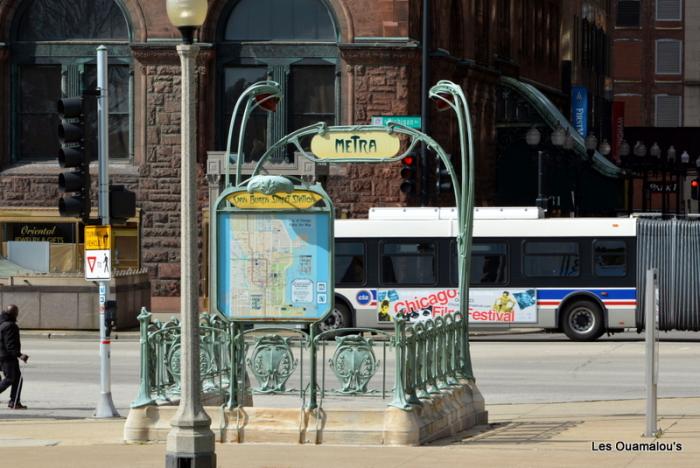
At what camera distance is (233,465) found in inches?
594

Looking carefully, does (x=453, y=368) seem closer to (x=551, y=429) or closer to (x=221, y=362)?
(x=551, y=429)

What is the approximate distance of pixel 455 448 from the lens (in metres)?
16.7

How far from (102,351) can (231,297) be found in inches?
155

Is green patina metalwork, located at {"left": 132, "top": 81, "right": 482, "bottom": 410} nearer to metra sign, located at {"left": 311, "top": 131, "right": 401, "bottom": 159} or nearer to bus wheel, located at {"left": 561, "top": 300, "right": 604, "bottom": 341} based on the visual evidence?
metra sign, located at {"left": 311, "top": 131, "right": 401, "bottom": 159}

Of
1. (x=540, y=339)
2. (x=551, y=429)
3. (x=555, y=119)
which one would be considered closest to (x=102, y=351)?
(x=551, y=429)

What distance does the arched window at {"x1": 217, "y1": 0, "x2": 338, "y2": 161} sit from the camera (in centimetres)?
4356

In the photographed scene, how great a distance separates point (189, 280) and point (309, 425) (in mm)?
3145

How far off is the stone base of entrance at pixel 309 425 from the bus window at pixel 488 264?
18731 mm

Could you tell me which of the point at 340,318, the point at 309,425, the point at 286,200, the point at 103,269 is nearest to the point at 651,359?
the point at 309,425

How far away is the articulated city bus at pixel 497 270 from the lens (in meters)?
36.3

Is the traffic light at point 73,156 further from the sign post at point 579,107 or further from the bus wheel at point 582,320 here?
the sign post at point 579,107

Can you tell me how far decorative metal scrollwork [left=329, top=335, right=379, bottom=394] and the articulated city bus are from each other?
18.8 m

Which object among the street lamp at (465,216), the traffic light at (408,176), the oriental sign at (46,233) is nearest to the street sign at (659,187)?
the oriental sign at (46,233)


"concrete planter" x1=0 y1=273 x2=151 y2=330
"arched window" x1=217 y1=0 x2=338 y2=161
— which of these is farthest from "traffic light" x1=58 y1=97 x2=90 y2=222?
"arched window" x1=217 y1=0 x2=338 y2=161
